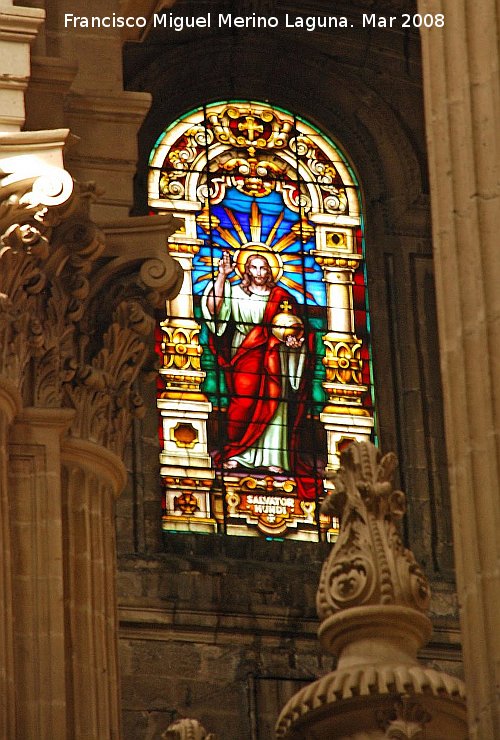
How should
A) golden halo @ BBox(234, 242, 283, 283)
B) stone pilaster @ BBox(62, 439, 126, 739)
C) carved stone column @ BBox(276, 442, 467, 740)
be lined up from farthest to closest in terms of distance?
golden halo @ BBox(234, 242, 283, 283)
stone pilaster @ BBox(62, 439, 126, 739)
carved stone column @ BBox(276, 442, 467, 740)

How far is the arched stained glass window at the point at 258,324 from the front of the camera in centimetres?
2197

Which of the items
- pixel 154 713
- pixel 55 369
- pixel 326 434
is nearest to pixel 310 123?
pixel 326 434

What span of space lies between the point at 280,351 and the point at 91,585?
34.6 ft

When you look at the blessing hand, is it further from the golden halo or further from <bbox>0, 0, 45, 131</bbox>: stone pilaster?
<bbox>0, 0, 45, 131</bbox>: stone pilaster

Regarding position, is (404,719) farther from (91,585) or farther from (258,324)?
(258,324)

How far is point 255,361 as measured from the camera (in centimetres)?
2284

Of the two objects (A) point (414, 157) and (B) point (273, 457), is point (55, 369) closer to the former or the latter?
(B) point (273, 457)

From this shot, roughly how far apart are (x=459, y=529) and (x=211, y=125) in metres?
16.3

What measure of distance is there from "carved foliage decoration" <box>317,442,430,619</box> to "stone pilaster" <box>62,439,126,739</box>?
2552mm

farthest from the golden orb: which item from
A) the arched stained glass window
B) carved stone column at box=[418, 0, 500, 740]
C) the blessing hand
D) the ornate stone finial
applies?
carved stone column at box=[418, 0, 500, 740]

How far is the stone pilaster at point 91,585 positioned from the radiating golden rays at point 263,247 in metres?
10.0

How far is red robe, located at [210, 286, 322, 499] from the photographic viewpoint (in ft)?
72.9

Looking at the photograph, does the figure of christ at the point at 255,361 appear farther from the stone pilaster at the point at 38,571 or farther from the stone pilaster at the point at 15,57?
the stone pilaster at the point at 38,571

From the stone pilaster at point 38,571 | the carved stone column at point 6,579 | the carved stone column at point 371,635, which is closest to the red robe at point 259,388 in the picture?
the stone pilaster at point 38,571
